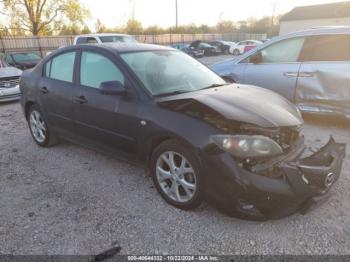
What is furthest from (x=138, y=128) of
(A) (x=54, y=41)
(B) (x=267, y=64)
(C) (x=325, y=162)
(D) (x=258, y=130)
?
(A) (x=54, y=41)

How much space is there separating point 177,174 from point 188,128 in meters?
0.49

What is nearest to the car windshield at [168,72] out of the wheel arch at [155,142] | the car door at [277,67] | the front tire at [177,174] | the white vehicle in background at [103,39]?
the wheel arch at [155,142]

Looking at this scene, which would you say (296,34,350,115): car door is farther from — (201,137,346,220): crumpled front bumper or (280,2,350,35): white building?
(280,2,350,35): white building

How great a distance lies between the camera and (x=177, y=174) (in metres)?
2.85

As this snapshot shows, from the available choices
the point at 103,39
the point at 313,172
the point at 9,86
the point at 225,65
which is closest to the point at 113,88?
the point at 313,172

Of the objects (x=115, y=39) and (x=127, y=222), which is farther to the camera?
(x=115, y=39)

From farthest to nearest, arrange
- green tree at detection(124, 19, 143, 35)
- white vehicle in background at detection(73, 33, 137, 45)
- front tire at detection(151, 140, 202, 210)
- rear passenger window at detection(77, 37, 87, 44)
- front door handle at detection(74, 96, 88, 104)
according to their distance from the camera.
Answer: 1. green tree at detection(124, 19, 143, 35)
2. rear passenger window at detection(77, 37, 87, 44)
3. white vehicle in background at detection(73, 33, 137, 45)
4. front door handle at detection(74, 96, 88, 104)
5. front tire at detection(151, 140, 202, 210)

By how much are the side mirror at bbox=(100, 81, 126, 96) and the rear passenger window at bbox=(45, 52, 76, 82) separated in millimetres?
960

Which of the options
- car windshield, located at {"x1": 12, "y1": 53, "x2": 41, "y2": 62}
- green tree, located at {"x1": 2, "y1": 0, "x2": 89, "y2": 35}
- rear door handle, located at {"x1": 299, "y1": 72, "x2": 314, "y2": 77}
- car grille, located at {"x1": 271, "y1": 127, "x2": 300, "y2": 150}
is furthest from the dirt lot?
green tree, located at {"x1": 2, "y1": 0, "x2": 89, "y2": 35}

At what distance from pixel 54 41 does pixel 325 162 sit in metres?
27.8

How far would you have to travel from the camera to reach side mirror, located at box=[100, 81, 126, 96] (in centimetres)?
309

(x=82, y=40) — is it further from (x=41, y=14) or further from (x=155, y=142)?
(x=41, y=14)

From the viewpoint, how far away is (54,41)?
1037 inches

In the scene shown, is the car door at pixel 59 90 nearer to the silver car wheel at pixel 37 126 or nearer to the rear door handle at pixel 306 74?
the silver car wheel at pixel 37 126
